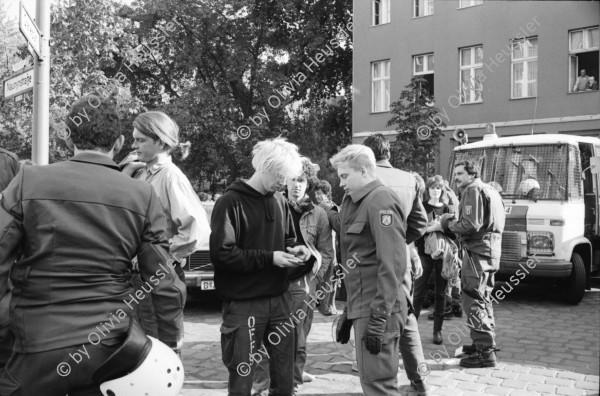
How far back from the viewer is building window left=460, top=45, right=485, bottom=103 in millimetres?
23641

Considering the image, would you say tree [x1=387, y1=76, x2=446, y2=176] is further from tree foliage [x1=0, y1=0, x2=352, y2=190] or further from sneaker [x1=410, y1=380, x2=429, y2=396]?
sneaker [x1=410, y1=380, x2=429, y2=396]

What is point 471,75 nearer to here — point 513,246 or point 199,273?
point 513,246

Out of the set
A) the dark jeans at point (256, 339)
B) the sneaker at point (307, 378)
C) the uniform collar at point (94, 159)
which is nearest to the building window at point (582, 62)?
the sneaker at point (307, 378)

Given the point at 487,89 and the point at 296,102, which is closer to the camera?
the point at 487,89

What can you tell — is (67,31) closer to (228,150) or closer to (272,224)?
(272,224)

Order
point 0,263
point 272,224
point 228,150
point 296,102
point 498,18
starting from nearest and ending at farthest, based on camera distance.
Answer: point 0,263, point 272,224, point 498,18, point 228,150, point 296,102

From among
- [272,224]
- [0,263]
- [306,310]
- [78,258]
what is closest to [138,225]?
[78,258]

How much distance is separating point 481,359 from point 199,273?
4.34 meters

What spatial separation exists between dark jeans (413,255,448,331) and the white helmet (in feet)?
14.4

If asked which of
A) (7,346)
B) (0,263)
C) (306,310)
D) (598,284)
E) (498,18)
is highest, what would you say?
(498,18)

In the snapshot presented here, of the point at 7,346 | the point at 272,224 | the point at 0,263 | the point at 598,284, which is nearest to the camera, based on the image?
the point at 0,263

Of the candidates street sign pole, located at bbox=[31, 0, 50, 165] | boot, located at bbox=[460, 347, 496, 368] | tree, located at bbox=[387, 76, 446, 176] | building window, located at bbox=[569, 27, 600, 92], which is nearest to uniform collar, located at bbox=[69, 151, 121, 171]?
street sign pole, located at bbox=[31, 0, 50, 165]

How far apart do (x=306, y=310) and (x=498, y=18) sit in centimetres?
2020

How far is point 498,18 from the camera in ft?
74.7
